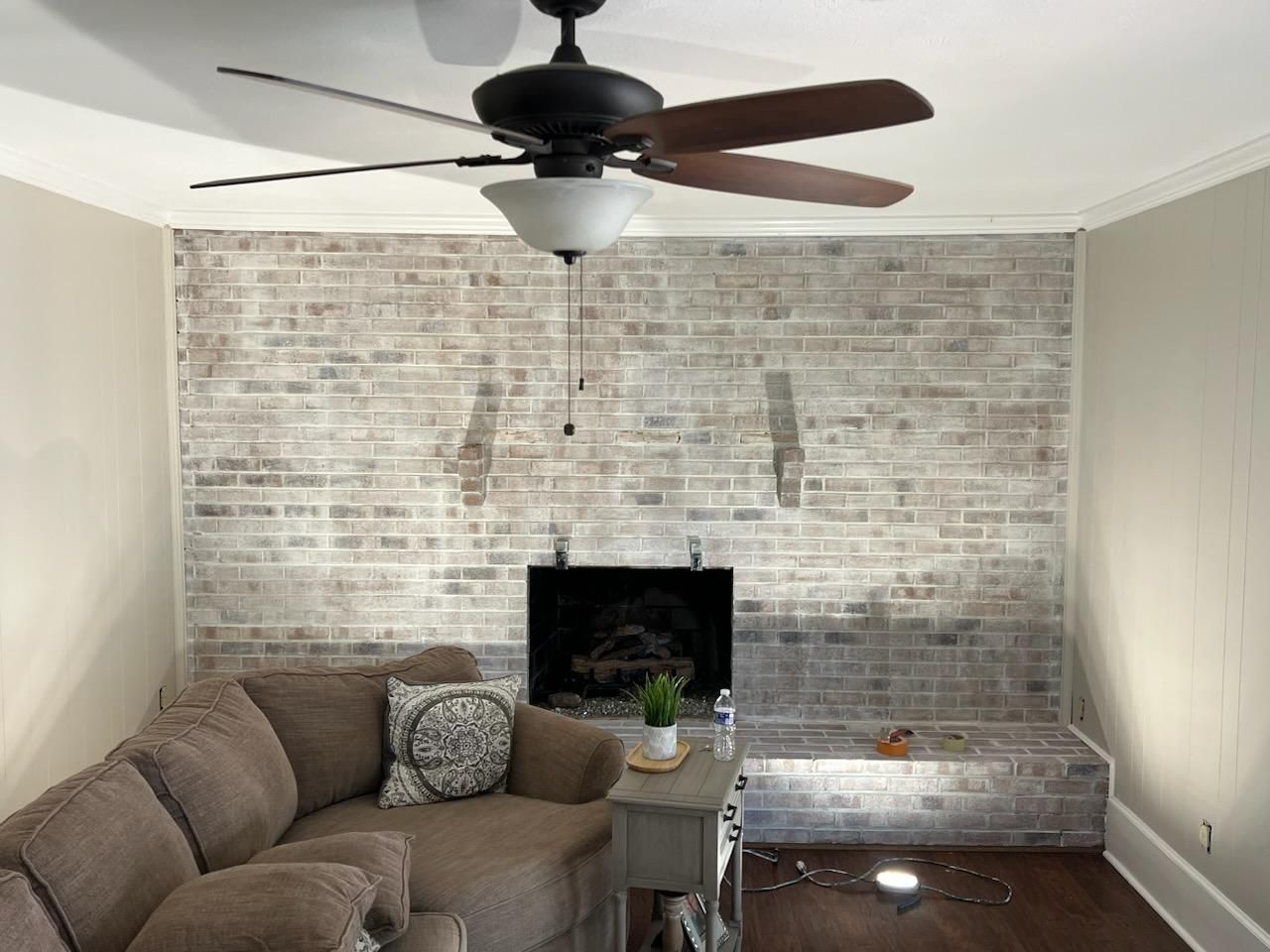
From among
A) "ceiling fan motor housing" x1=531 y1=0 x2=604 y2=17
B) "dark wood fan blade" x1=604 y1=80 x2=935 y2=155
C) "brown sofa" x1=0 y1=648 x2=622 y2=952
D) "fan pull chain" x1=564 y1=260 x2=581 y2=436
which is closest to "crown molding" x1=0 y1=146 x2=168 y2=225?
"fan pull chain" x1=564 y1=260 x2=581 y2=436

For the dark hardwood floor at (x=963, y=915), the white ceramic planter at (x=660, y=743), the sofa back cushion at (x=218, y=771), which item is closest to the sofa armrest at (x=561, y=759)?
the white ceramic planter at (x=660, y=743)

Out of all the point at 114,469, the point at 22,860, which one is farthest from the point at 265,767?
the point at 114,469

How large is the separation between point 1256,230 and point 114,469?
4052 mm

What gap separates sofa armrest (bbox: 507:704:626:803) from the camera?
10.2ft

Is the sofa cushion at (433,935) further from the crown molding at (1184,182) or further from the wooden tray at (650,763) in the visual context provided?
the crown molding at (1184,182)

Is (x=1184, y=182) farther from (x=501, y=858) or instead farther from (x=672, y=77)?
(x=501, y=858)

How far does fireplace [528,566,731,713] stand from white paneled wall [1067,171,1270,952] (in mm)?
1588

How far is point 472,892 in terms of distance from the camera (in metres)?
2.58

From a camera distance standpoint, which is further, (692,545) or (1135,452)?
(692,545)

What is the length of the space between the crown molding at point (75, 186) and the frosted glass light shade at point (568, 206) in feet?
7.92

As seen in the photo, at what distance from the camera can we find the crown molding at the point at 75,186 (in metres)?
3.29

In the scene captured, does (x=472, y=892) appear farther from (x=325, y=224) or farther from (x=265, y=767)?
(x=325, y=224)

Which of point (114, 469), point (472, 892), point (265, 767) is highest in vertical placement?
point (114, 469)

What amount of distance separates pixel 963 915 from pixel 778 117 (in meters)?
3.03
